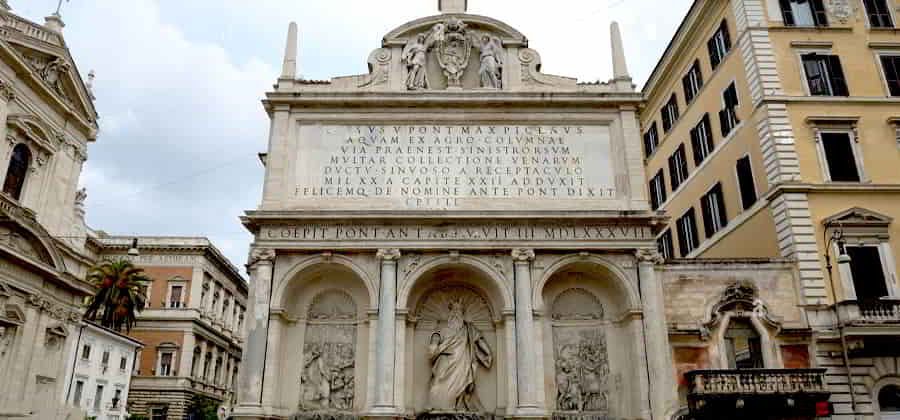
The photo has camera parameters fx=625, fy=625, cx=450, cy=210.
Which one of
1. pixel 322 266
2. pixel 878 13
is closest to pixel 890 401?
pixel 878 13

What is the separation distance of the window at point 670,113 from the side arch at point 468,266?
16273 millimetres

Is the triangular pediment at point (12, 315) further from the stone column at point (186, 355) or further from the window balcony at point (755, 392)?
the window balcony at point (755, 392)

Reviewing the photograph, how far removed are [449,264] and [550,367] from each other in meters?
3.69

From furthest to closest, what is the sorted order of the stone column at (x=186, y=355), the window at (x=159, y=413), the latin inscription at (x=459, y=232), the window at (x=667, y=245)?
the stone column at (x=186, y=355), the window at (x=159, y=413), the window at (x=667, y=245), the latin inscription at (x=459, y=232)

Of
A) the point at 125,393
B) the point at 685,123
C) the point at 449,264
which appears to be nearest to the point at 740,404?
the point at 449,264

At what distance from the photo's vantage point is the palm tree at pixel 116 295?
36.8 meters

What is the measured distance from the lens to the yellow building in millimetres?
17406

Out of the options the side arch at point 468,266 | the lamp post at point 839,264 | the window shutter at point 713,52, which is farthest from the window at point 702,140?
the side arch at point 468,266

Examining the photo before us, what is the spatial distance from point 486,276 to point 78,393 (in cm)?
2507

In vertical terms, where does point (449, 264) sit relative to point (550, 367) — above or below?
above

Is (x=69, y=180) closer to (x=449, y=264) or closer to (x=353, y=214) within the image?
(x=353, y=214)

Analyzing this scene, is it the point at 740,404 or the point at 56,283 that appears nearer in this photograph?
the point at 740,404

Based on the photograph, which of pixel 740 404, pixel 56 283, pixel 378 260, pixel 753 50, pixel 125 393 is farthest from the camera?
pixel 125 393

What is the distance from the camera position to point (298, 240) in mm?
16312
